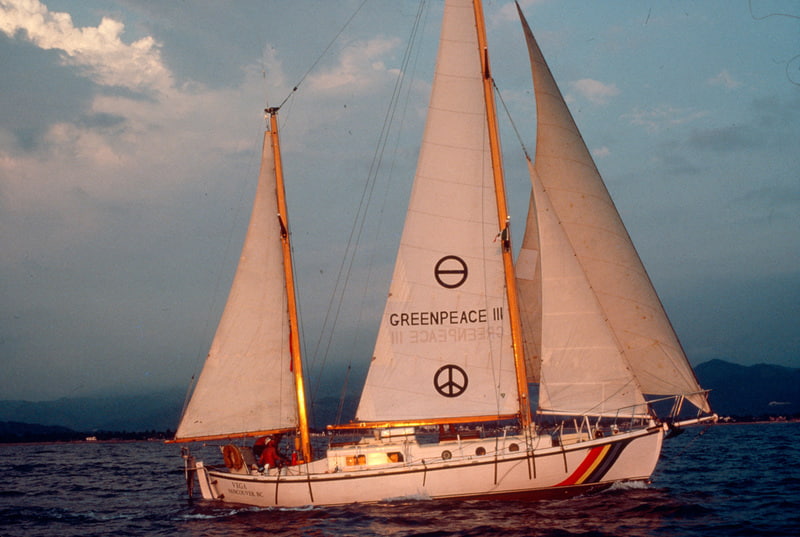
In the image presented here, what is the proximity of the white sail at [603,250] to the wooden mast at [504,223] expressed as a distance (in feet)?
3.25

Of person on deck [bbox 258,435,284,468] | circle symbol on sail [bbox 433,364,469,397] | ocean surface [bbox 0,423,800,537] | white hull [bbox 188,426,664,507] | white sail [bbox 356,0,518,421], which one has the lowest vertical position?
ocean surface [bbox 0,423,800,537]

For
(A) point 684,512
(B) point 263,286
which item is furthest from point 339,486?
(A) point 684,512

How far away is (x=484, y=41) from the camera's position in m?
20.4

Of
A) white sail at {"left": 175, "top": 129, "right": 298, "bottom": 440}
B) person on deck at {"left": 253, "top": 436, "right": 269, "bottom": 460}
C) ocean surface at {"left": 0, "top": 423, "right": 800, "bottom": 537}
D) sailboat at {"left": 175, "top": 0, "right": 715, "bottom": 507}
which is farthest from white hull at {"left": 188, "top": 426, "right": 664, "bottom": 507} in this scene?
white sail at {"left": 175, "top": 129, "right": 298, "bottom": 440}

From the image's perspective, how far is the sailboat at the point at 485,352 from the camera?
18531 mm

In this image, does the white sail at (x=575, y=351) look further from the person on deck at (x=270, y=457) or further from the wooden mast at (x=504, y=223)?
the person on deck at (x=270, y=457)

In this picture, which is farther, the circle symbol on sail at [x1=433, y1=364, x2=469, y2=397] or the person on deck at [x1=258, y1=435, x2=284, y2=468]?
the person on deck at [x1=258, y1=435, x2=284, y2=468]

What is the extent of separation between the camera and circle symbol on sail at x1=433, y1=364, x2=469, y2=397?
19703 mm

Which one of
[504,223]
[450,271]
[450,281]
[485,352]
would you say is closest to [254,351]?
[450,281]

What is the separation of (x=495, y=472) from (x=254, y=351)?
8737 millimetres

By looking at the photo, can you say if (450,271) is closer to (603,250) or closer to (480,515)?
(603,250)

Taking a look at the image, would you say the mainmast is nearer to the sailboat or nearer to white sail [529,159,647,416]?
the sailboat

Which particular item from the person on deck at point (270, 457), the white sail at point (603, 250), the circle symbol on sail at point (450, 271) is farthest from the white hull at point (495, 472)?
the circle symbol on sail at point (450, 271)

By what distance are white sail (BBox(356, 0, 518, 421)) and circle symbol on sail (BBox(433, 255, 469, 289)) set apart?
0.03m
